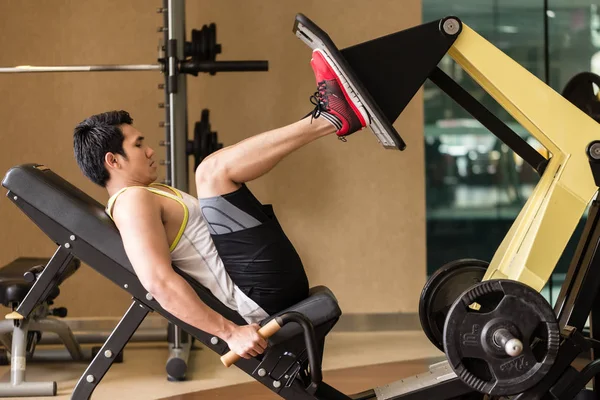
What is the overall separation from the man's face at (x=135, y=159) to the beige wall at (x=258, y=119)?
1917 mm

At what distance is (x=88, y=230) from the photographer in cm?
231

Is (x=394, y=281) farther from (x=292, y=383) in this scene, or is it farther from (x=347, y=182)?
(x=292, y=383)

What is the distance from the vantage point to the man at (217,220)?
7.25 ft

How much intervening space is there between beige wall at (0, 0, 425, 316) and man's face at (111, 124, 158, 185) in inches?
75.5

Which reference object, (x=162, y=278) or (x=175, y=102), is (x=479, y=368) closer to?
(x=162, y=278)

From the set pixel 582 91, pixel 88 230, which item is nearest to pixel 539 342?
pixel 582 91

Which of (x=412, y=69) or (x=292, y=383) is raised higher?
(x=412, y=69)

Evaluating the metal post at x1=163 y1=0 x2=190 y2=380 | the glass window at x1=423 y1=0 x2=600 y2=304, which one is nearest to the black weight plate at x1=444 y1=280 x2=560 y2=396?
the metal post at x1=163 y1=0 x2=190 y2=380

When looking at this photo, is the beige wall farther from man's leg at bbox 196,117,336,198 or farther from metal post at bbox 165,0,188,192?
man's leg at bbox 196,117,336,198

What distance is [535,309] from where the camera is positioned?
2.21 meters

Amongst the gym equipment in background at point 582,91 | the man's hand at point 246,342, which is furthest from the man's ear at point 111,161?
the gym equipment in background at point 582,91

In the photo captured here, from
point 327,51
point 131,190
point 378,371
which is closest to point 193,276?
point 131,190

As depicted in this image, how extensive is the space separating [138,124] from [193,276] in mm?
2124

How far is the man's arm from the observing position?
221 centimetres
